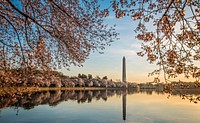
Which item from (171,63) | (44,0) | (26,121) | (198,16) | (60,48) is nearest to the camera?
(198,16)

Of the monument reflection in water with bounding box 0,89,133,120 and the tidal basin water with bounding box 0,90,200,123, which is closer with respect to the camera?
the tidal basin water with bounding box 0,90,200,123

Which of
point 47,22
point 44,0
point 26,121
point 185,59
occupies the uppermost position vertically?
point 44,0

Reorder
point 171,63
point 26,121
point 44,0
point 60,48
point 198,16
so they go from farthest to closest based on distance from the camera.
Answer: point 26,121 < point 60,48 < point 44,0 < point 171,63 < point 198,16

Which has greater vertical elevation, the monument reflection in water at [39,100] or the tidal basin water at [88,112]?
the monument reflection in water at [39,100]

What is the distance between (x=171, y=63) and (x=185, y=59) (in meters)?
0.37

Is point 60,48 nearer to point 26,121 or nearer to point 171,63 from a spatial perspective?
point 171,63

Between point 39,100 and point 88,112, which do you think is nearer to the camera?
point 88,112

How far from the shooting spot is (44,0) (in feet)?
26.5

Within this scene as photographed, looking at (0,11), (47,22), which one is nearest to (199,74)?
(47,22)

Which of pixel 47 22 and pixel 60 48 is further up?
pixel 47 22

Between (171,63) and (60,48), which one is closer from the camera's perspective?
(171,63)

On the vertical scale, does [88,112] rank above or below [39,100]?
below

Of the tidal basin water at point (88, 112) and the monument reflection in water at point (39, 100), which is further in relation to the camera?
the monument reflection in water at point (39, 100)

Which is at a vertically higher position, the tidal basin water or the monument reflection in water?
the monument reflection in water
